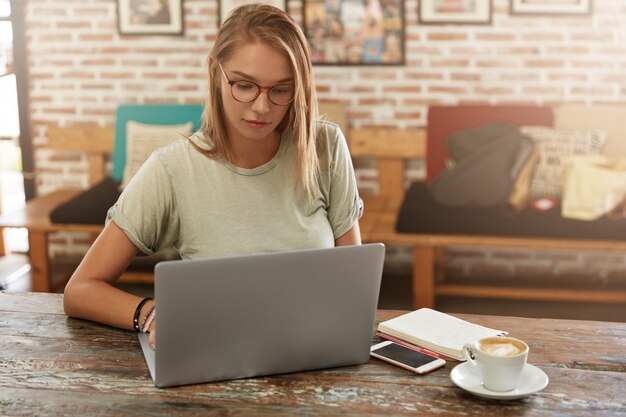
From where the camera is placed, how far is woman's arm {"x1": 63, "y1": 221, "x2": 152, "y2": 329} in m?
1.82

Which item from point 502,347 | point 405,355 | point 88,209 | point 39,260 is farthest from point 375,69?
point 502,347

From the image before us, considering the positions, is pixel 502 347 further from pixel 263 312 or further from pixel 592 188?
pixel 592 188

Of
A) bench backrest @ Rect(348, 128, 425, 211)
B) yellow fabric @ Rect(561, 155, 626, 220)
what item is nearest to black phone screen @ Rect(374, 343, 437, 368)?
yellow fabric @ Rect(561, 155, 626, 220)

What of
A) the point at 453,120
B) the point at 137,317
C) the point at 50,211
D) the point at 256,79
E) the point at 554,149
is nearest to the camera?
the point at 137,317

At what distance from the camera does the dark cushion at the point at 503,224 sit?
393 cm

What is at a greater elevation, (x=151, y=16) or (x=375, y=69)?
(x=151, y=16)

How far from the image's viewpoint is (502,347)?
1.52 m

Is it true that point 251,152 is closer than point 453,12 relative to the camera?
Yes

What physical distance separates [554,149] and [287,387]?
303cm

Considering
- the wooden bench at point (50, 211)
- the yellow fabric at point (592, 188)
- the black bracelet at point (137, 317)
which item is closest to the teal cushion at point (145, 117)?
the wooden bench at point (50, 211)

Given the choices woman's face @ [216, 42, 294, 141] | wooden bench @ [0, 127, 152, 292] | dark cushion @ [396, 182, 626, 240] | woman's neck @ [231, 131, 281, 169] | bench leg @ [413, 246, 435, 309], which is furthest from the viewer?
wooden bench @ [0, 127, 152, 292]

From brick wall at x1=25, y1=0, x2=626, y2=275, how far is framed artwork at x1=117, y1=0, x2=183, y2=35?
4 cm

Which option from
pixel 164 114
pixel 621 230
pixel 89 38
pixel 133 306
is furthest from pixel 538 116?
pixel 133 306

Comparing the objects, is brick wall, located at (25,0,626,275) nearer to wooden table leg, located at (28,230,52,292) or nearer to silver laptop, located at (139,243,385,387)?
wooden table leg, located at (28,230,52,292)
